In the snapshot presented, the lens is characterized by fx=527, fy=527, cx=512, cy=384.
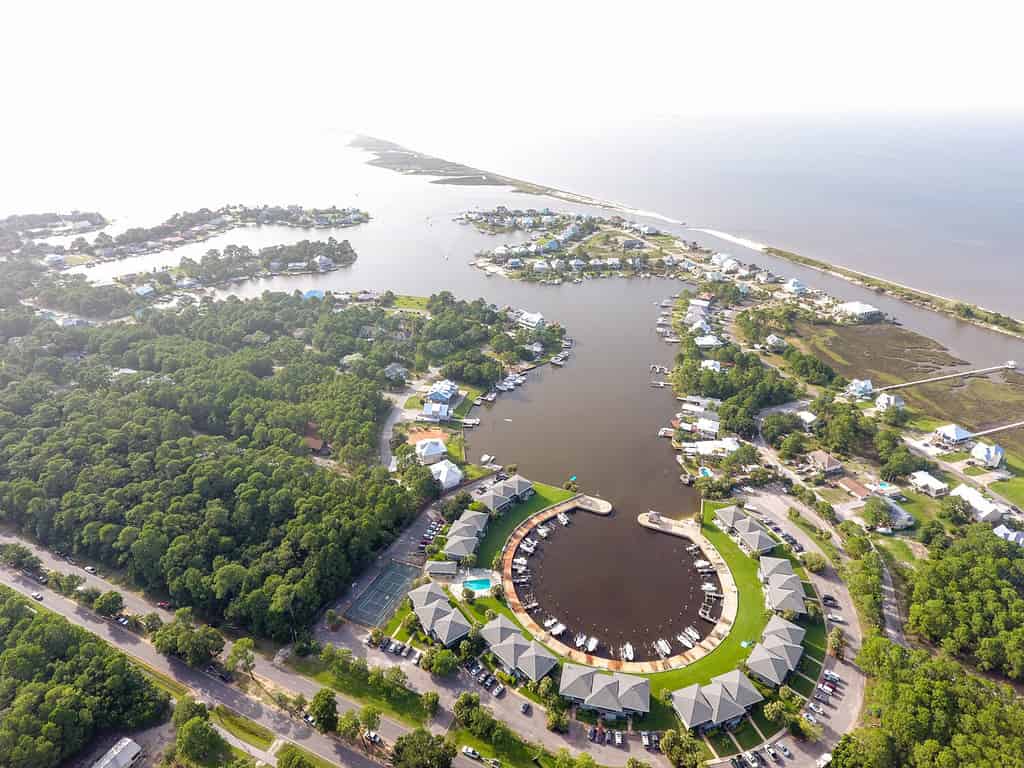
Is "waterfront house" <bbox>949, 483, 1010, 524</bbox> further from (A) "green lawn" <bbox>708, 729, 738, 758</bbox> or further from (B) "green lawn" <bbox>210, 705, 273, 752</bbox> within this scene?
(B) "green lawn" <bbox>210, 705, 273, 752</bbox>

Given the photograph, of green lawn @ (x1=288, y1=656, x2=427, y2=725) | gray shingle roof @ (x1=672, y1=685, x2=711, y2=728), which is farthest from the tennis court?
gray shingle roof @ (x1=672, y1=685, x2=711, y2=728)

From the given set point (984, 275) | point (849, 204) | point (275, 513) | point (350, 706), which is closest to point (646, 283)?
point (984, 275)

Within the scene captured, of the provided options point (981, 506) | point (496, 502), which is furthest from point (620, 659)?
point (981, 506)

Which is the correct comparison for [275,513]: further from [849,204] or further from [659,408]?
[849,204]

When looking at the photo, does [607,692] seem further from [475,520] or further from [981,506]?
[981,506]

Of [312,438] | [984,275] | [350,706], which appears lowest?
[350,706]
